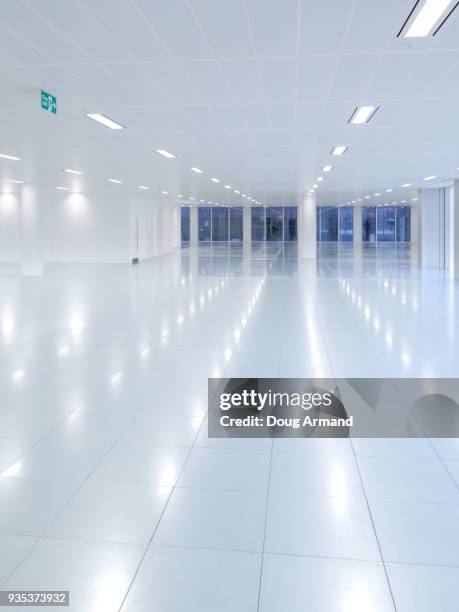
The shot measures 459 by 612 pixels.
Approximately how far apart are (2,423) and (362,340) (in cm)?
599

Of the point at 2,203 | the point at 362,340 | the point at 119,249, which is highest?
the point at 2,203

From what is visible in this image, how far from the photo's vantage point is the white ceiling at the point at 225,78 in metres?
5.62

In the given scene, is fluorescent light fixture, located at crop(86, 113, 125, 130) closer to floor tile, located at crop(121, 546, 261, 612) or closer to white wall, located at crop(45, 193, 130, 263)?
floor tile, located at crop(121, 546, 261, 612)

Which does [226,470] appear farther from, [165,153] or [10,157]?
[10,157]

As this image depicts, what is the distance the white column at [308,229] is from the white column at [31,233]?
16.6 metres

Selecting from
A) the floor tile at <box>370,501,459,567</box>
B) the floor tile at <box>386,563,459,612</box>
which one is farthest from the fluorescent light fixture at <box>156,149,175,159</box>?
the floor tile at <box>386,563,459,612</box>

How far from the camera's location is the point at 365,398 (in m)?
6.61

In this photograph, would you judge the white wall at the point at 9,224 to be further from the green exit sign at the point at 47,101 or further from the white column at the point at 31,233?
the green exit sign at the point at 47,101

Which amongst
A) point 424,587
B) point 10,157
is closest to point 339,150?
point 10,157

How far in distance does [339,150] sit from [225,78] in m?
7.33

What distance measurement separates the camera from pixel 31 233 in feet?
78.7

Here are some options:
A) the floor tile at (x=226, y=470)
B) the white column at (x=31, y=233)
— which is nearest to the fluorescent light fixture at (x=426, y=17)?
the floor tile at (x=226, y=470)

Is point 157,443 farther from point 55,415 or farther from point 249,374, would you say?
point 249,374

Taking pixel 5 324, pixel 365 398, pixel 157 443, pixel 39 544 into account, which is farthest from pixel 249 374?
pixel 5 324
